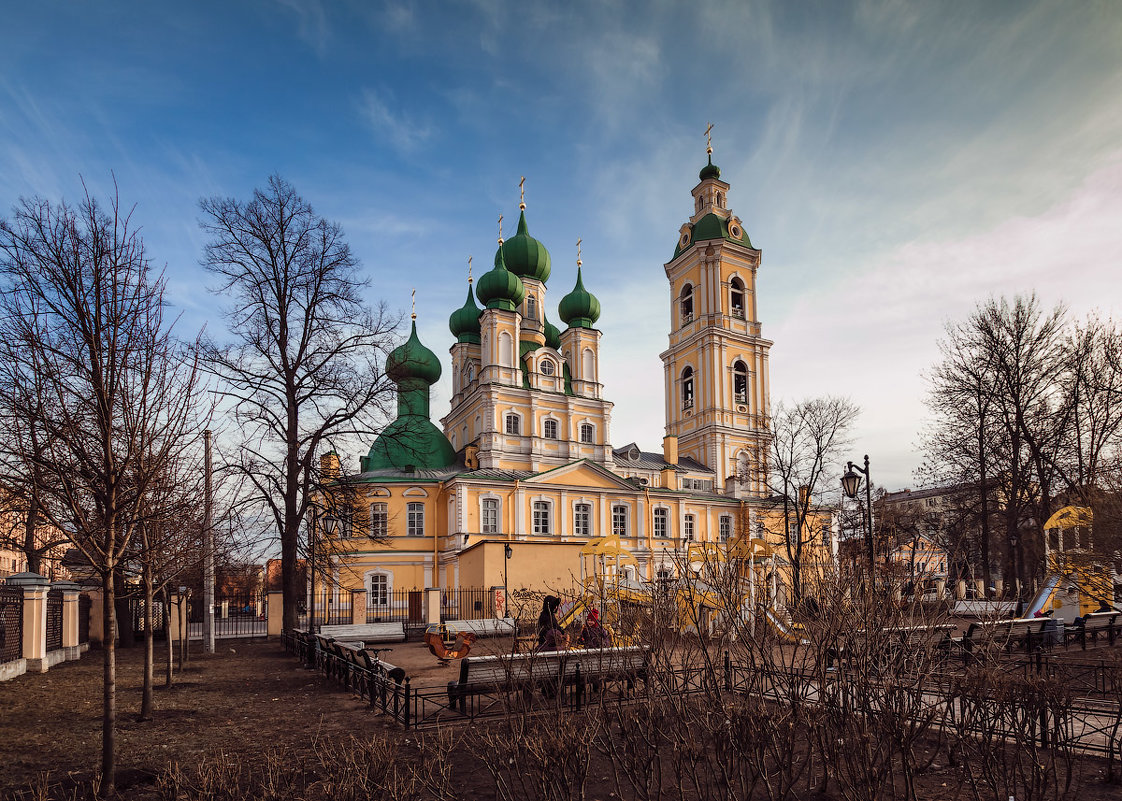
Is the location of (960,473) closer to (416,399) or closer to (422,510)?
(422,510)

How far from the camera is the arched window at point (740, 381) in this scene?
48.5 meters

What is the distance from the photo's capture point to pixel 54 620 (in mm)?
17641

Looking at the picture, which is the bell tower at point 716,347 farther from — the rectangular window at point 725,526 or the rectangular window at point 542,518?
the rectangular window at point 542,518

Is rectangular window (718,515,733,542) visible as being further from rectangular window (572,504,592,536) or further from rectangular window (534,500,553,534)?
rectangular window (534,500,553,534)

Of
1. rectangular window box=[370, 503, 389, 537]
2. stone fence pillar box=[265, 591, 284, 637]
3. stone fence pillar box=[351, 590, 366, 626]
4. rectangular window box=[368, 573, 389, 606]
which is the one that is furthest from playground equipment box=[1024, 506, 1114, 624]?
rectangular window box=[368, 573, 389, 606]

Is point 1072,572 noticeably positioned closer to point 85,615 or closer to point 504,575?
point 504,575

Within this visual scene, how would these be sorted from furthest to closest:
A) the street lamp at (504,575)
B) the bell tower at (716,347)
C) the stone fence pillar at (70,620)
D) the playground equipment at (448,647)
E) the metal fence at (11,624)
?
1. the bell tower at (716,347)
2. the street lamp at (504,575)
3. the stone fence pillar at (70,620)
4. the playground equipment at (448,647)
5. the metal fence at (11,624)

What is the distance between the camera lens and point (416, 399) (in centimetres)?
4266

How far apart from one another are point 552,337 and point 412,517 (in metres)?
17.6

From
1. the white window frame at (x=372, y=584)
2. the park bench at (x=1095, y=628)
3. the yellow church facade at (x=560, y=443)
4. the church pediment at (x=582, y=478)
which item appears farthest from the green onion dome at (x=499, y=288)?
the park bench at (x=1095, y=628)

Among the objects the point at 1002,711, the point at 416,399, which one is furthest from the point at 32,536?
the point at 1002,711

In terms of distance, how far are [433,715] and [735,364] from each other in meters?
40.7

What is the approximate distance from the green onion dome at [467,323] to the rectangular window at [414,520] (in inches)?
594

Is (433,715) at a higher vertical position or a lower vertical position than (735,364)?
lower
